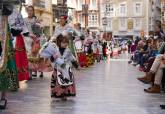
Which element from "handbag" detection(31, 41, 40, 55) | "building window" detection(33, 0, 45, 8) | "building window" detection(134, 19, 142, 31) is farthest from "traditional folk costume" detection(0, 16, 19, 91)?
"building window" detection(134, 19, 142, 31)

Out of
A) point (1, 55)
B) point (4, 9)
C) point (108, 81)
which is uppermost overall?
point (4, 9)

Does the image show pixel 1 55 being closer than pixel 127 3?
Yes

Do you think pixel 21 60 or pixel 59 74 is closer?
pixel 59 74

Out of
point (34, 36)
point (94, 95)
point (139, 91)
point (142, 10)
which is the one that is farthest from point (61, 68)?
point (142, 10)

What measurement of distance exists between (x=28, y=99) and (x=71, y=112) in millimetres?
1653

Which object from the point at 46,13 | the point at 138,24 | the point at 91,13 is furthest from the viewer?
the point at 91,13

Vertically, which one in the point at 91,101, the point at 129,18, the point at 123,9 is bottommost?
the point at 91,101

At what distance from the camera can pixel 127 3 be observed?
9800 cm

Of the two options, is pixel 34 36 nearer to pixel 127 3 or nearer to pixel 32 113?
pixel 32 113

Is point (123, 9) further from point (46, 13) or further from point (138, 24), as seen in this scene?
point (46, 13)

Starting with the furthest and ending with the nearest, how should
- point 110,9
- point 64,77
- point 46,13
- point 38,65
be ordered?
1. point 110,9
2. point 46,13
3. point 38,65
4. point 64,77

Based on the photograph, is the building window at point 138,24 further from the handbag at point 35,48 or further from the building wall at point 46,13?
the handbag at point 35,48

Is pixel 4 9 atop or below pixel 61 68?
atop

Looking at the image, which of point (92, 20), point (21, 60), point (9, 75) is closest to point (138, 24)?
point (92, 20)
